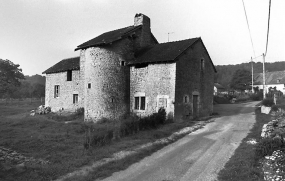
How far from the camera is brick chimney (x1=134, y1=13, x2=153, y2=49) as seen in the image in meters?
20.6

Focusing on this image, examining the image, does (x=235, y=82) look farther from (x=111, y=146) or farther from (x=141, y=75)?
(x=111, y=146)

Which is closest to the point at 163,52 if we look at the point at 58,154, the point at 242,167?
the point at 58,154

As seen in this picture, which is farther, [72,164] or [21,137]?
[21,137]

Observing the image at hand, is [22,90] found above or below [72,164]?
above

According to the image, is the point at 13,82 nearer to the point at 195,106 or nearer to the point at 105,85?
the point at 105,85

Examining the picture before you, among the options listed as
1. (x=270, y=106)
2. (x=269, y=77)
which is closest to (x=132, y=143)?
(x=270, y=106)

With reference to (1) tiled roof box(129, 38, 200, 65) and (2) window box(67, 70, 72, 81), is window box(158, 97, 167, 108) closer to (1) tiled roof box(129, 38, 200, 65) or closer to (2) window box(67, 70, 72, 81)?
(1) tiled roof box(129, 38, 200, 65)

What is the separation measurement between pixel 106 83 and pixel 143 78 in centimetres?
321

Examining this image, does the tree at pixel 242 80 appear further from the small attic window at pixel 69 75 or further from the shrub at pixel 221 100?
the small attic window at pixel 69 75

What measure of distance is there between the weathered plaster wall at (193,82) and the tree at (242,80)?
103 feet

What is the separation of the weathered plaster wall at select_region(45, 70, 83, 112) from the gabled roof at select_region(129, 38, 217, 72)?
26.3 feet

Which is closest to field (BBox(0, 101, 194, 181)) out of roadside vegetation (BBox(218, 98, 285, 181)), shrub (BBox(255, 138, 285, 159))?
roadside vegetation (BBox(218, 98, 285, 181))

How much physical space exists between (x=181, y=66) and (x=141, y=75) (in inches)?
139

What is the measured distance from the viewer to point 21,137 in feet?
40.0
